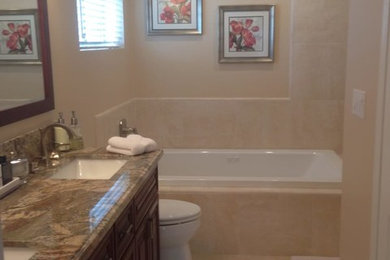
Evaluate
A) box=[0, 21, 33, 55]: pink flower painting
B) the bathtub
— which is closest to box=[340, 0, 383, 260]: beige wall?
box=[0, 21, 33, 55]: pink flower painting

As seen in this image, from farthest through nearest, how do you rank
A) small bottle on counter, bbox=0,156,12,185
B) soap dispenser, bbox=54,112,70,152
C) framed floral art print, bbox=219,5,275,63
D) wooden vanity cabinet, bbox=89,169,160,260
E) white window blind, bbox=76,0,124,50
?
framed floral art print, bbox=219,5,275,63, white window blind, bbox=76,0,124,50, soap dispenser, bbox=54,112,70,152, small bottle on counter, bbox=0,156,12,185, wooden vanity cabinet, bbox=89,169,160,260

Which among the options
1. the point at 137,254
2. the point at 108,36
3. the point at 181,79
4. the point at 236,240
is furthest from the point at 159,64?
the point at 137,254

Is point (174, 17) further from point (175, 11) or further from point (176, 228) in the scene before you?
point (176, 228)

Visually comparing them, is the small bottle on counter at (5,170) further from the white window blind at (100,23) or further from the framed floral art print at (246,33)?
the framed floral art print at (246,33)

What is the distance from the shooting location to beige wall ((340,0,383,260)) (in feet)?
5.66

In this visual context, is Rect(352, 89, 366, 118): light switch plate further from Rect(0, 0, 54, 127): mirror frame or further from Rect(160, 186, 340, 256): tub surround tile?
Rect(0, 0, 54, 127): mirror frame

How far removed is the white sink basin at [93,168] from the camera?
2100mm

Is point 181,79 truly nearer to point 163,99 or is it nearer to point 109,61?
point 163,99

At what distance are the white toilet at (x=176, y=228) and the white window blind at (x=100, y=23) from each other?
46.1 inches

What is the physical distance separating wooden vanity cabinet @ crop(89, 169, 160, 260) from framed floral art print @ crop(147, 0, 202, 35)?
2165mm

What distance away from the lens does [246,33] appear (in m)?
4.09

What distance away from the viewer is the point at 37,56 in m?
2.18

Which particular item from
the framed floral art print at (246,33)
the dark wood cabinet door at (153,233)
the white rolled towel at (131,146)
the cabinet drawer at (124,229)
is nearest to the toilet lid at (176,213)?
the dark wood cabinet door at (153,233)

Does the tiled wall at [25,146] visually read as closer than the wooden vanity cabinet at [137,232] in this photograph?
No
